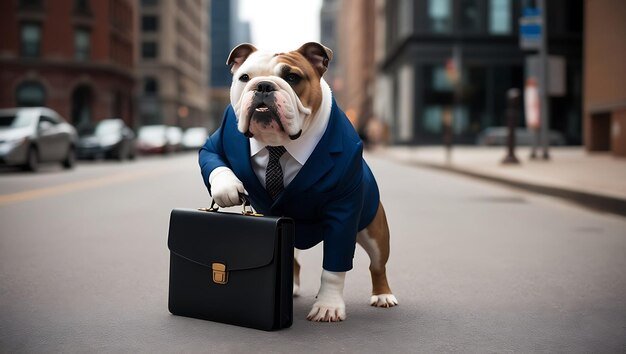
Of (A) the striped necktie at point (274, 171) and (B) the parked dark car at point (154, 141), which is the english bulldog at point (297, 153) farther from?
(B) the parked dark car at point (154, 141)

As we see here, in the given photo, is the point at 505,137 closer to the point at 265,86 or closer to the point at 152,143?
the point at 152,143

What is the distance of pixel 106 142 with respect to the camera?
1104 inches

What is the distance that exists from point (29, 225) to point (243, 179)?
17.4 feet

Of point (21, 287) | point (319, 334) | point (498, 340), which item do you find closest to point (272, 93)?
point (319, 334)

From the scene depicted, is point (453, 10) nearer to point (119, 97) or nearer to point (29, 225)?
point (119, 97)

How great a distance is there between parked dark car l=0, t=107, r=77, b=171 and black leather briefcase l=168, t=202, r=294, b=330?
51.4 ft

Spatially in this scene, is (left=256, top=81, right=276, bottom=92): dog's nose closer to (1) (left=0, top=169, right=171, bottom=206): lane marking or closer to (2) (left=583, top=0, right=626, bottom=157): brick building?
(1) (left=0, top=169, right=171, bottom=206): lane marking

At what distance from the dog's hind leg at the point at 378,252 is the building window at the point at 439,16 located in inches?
1804

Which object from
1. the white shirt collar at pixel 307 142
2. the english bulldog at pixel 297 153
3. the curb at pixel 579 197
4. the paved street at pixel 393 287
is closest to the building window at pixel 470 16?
the curb at pixel 579 197

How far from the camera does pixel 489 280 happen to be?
5.29 meters

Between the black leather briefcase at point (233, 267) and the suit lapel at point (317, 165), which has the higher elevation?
the suit lapel at point (317, 165)

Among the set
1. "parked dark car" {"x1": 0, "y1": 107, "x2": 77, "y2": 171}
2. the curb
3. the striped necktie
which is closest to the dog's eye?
the striped necktie

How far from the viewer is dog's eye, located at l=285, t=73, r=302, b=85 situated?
3.65 m

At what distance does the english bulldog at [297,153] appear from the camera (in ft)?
11.9
